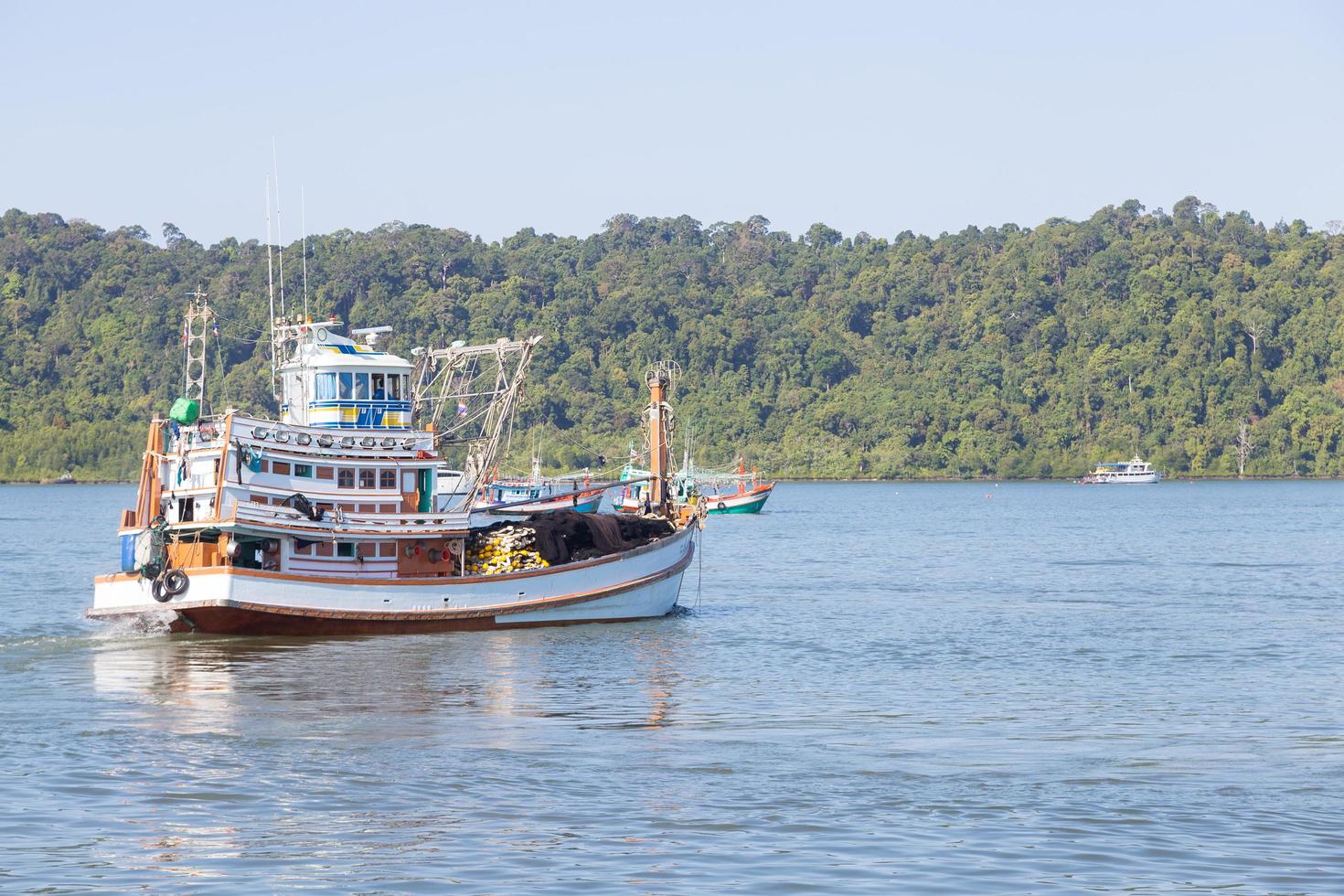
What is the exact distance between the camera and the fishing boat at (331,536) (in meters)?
40.2

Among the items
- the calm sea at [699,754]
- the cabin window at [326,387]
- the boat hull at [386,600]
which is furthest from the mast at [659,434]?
the cabin window at [326,387]

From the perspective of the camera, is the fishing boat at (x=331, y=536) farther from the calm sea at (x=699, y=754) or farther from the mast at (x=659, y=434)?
the mast at (x=659, y=434)

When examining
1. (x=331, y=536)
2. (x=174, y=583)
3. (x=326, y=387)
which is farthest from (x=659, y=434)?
(x=174, y=583)

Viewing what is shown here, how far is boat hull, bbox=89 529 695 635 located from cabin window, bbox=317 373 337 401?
193 inches

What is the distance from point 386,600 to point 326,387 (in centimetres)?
563

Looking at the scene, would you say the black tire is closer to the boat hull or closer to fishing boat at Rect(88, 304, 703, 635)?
fishing boat at Rect(88, 304, 703, 635)

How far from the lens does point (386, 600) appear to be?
137 feet

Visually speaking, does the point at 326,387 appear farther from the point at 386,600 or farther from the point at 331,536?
the point at 386,600

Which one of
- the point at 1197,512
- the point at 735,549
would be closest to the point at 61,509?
the point at 735,549

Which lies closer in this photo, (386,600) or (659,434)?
(386,600)

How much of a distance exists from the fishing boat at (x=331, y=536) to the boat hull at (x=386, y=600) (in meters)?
0.04

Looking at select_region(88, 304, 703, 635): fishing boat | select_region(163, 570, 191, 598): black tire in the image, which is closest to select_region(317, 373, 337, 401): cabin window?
select_region(88, 304, 703, 635): fishing boat

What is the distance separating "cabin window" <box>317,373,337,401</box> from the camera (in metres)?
43.4

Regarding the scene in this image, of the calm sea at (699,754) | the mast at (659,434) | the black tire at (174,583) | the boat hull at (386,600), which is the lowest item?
the calm sea at (699,754)
